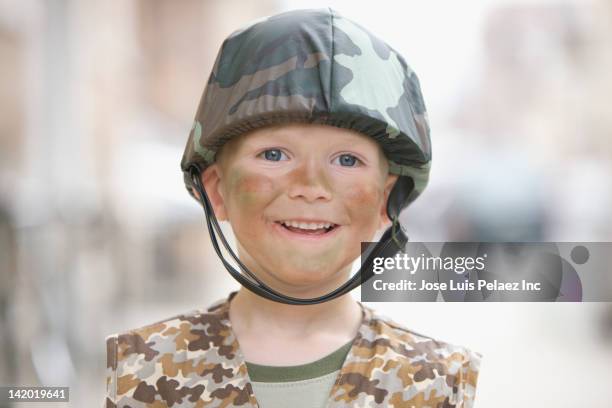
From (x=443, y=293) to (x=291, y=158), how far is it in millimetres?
423

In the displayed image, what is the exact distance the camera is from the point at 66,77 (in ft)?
6.48

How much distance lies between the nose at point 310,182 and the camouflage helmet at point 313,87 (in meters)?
0.06

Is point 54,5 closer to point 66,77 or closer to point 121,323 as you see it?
point 66,77

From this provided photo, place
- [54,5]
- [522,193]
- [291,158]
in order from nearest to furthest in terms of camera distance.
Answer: [291,158], [522,193], [54,5]

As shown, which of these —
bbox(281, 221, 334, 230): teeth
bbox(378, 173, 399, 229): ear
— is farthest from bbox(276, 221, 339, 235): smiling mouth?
bbox(378, 173, 399, 229): ear

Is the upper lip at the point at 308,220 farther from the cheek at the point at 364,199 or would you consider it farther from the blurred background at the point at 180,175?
the blurred background at the point at 180,175

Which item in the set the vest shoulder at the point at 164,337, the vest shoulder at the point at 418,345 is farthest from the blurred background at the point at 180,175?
the vest shoulder at the point at 164,337

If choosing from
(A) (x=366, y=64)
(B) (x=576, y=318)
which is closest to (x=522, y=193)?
(B) (x=576, y=318)

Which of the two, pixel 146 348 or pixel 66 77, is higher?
pixel 66 77

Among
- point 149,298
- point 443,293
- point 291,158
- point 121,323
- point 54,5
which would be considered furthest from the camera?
point 149,298

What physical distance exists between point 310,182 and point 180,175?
2.29ft

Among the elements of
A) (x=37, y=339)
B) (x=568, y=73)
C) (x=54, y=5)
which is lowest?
(x=37, y=339)

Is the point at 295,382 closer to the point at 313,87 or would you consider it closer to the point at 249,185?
the point at 249,185

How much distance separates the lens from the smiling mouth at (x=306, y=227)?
1135 millimetres
